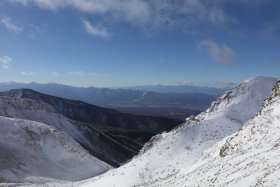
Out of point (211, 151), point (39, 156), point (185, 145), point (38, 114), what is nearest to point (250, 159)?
point (211, 151)

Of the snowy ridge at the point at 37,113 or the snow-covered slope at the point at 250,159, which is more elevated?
the snow-covered slope at the point at 250,159

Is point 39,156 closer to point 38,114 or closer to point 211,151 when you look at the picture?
point 211,151

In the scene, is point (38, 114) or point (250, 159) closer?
point (250, 159)

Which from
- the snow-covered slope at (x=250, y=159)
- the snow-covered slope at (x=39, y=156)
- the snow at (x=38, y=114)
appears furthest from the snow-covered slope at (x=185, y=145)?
the snow at (x=38, y=114)

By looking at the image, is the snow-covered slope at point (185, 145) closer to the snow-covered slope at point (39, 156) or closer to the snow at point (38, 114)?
the snow-covered slope at point (39, 156)

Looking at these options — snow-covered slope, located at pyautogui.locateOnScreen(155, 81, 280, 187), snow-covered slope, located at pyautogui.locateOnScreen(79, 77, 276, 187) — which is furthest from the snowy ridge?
snow-covered slope, located at pyautogui.locateOnScreen(155, 81, 280, 187)

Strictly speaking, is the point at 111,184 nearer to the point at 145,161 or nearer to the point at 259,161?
the point at 145,161

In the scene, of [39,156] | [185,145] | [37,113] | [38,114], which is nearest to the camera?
[185,145]
